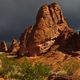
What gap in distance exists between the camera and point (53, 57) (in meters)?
93.9

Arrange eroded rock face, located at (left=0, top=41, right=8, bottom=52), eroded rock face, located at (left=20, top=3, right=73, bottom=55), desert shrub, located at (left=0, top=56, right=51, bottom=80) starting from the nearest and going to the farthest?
desert shrub, located at (left=0, top=56, right=51, bottom=80) < eroded rock face, located at (left=20, top=3, right=73, bottom=55) < eroded rock face, located at (left=0, top=41, right=8, bottom=52)

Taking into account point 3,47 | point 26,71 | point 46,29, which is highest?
point 46,29

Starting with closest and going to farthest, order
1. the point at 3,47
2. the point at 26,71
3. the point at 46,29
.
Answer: the point at 26,71 < the point at 46,29 < the point at 3,47

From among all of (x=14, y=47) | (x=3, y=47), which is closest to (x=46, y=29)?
(x=14, y=47)

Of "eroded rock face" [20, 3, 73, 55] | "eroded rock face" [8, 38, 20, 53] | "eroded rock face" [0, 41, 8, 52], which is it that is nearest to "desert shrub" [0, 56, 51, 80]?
"eroded rock face" [20, 3, 73, 55]

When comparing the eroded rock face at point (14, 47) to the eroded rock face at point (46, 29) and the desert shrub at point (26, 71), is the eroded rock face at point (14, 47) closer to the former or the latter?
the eroded rock face at point (46, 29)

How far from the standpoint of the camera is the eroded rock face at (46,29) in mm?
108812

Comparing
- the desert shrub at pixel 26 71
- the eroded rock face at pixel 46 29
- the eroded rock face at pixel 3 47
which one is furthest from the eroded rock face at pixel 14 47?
the desert shrub at pixel 26 71

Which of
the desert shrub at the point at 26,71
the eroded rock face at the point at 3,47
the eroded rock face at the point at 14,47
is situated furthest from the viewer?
the eroded rock face at the point at 3,47

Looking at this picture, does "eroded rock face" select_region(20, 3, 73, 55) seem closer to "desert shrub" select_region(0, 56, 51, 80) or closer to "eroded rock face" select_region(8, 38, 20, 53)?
"desert shrub" select_region(0, 56, 51, 80)

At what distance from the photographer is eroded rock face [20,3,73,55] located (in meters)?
109

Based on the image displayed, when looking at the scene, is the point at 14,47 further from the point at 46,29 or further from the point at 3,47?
the point at 46,29

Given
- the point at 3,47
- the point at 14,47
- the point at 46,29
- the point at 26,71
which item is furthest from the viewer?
the point at 3,47

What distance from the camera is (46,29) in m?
110
